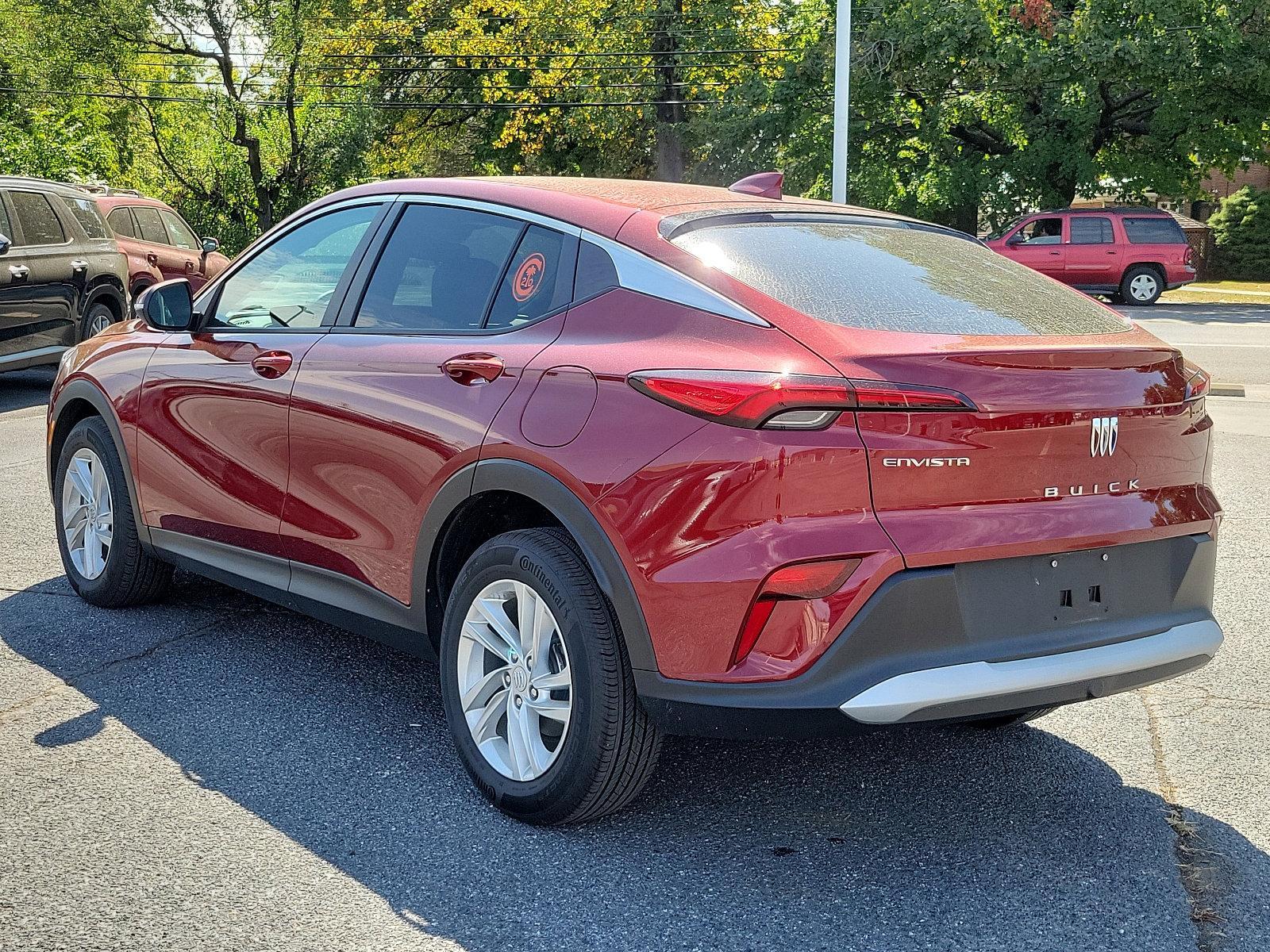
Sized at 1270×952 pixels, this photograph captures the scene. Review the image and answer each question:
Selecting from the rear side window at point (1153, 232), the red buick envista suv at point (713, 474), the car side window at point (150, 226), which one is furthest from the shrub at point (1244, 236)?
the red buick envista suv at point (713, 474)

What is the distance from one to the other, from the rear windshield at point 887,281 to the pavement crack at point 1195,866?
4.21ft

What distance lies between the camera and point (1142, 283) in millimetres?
28766

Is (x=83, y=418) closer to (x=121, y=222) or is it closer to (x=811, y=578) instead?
(x=811, y=578)

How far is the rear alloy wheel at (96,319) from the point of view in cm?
1302

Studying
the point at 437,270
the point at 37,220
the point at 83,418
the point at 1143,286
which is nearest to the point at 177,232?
the point at 37,220

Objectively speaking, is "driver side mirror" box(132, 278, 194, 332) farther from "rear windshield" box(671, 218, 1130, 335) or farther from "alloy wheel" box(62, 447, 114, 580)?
"rear windshield" box(671, 218, 1130, 335)

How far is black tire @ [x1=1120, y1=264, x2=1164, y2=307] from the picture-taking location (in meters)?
28.7

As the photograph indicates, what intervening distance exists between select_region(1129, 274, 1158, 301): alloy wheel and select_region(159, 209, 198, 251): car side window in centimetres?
1886

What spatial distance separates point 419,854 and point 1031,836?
60.5 inches

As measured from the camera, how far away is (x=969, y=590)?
310 cm

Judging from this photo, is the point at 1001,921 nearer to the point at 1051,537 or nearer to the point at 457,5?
the point at 1051,537

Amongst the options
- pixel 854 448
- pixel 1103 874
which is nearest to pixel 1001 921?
pixel 1103 874

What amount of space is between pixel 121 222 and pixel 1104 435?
1683 centimetres

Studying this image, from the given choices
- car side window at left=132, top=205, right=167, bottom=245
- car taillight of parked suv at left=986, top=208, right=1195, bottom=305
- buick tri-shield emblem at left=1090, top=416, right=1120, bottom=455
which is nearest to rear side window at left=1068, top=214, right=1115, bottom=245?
car taillight of parked suv at left=986, top=208, right=1195, bottom=305
